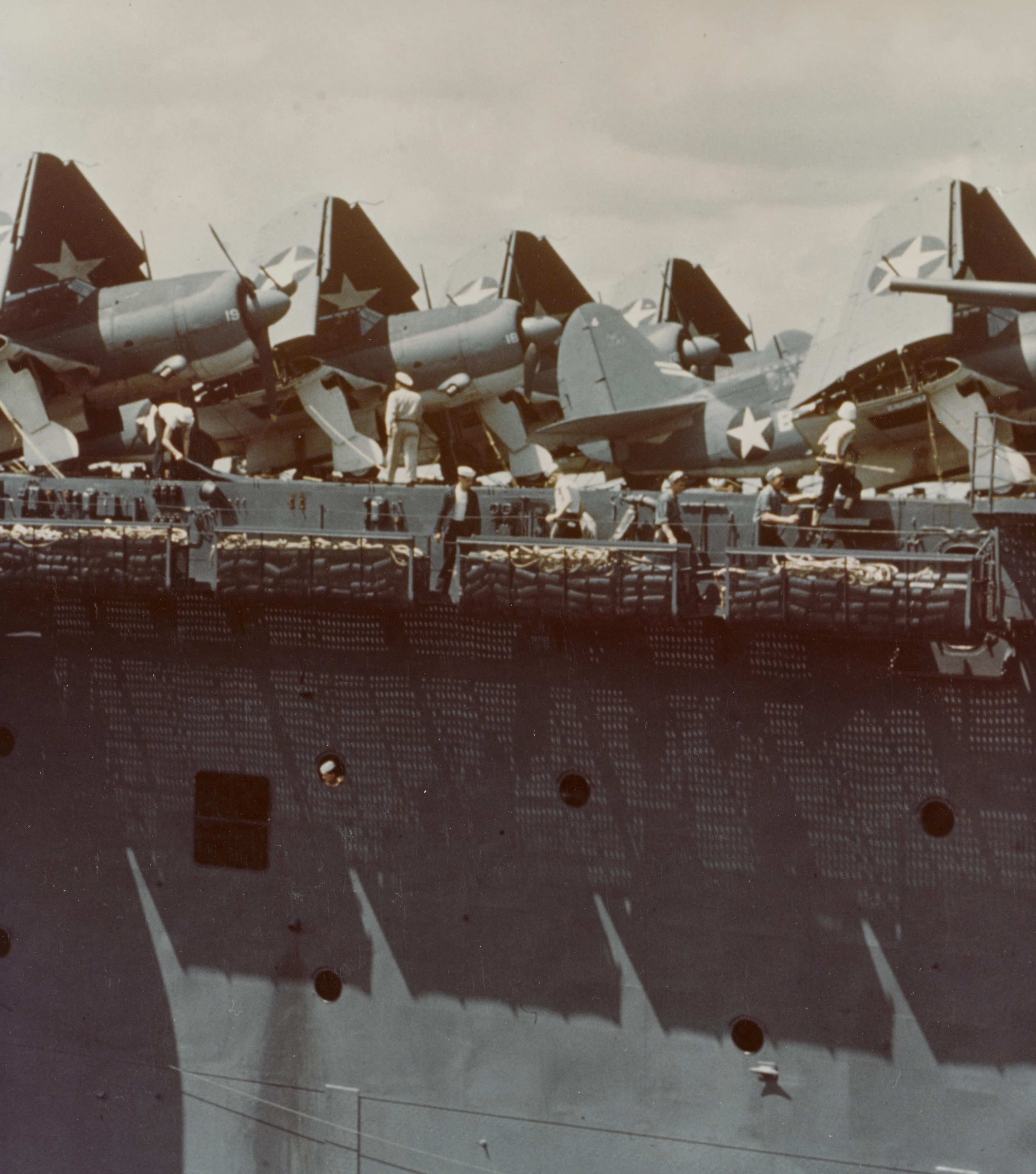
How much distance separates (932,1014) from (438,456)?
21.8 metres

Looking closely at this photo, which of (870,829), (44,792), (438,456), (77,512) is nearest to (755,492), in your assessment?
(870,829)

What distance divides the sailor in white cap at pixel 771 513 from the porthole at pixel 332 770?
4850mm

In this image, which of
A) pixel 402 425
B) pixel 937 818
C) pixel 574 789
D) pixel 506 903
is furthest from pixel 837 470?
pixel 506 903

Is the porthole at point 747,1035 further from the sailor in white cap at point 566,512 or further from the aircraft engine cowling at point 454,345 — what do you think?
the aircraft engine cowling at point 454,345

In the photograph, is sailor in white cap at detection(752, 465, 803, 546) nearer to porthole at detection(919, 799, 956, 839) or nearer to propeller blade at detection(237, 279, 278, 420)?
porthole at detection(919, 799, 956, 839)

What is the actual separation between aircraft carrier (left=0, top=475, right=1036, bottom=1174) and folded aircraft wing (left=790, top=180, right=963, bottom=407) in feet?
28.8

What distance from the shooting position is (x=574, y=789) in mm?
11422

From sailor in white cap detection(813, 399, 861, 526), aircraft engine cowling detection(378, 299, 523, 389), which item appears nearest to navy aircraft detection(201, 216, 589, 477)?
aircraft engine cowling detection(378, 299, 523, 389)

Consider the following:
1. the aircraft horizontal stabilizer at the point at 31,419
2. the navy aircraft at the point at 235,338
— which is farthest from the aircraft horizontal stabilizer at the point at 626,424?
the aircraft horizontal stabilizer at the point at 31,419

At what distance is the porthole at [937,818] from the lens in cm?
1038

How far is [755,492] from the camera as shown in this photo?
1292cm

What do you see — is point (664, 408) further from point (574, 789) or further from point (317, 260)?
point (574, 789)

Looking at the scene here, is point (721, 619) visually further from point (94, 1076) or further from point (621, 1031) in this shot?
point (94, 1076)

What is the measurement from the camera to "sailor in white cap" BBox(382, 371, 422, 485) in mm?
12945
